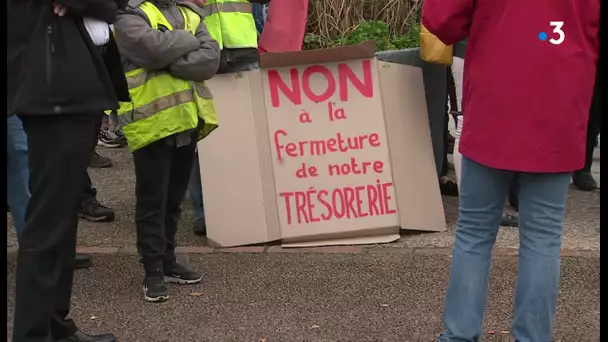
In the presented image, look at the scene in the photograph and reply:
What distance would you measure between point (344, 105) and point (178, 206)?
1.23 m

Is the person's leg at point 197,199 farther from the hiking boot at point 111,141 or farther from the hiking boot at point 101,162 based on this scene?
the hiking boot at point 111,141

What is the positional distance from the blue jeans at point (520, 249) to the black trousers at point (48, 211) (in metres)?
1.35

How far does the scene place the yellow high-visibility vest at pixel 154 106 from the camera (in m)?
3.75

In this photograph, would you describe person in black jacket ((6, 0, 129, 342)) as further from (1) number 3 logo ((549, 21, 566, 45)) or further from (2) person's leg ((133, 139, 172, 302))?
(1) number 3 logo ((549, 21, 566, 45))

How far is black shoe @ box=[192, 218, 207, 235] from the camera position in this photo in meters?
5.04

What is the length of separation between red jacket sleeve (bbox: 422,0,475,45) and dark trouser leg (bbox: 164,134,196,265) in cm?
143

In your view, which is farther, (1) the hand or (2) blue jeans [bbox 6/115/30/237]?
(2) blue jeans [bbox 6/115/30/237]

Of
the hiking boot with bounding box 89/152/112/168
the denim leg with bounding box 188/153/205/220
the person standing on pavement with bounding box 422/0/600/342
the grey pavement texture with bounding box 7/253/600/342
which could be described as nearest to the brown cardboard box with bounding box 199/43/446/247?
the grey pavement texture with bounding box 7/253/600/342

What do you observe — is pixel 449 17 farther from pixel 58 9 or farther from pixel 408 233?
A: pixel 408 233

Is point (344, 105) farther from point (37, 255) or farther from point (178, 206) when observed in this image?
point (37, 255)

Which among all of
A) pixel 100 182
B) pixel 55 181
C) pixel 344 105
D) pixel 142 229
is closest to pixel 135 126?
pixel 142 229

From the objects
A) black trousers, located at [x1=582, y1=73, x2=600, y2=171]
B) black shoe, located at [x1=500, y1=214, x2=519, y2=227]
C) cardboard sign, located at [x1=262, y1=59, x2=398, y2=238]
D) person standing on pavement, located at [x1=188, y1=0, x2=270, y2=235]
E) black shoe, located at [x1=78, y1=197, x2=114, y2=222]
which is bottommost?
black shoe, located at [x1=500, y1=214, x2=519, y2=227]

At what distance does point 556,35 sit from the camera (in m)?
2.73

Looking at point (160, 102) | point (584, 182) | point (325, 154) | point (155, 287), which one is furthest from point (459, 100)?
point (155, 287)
